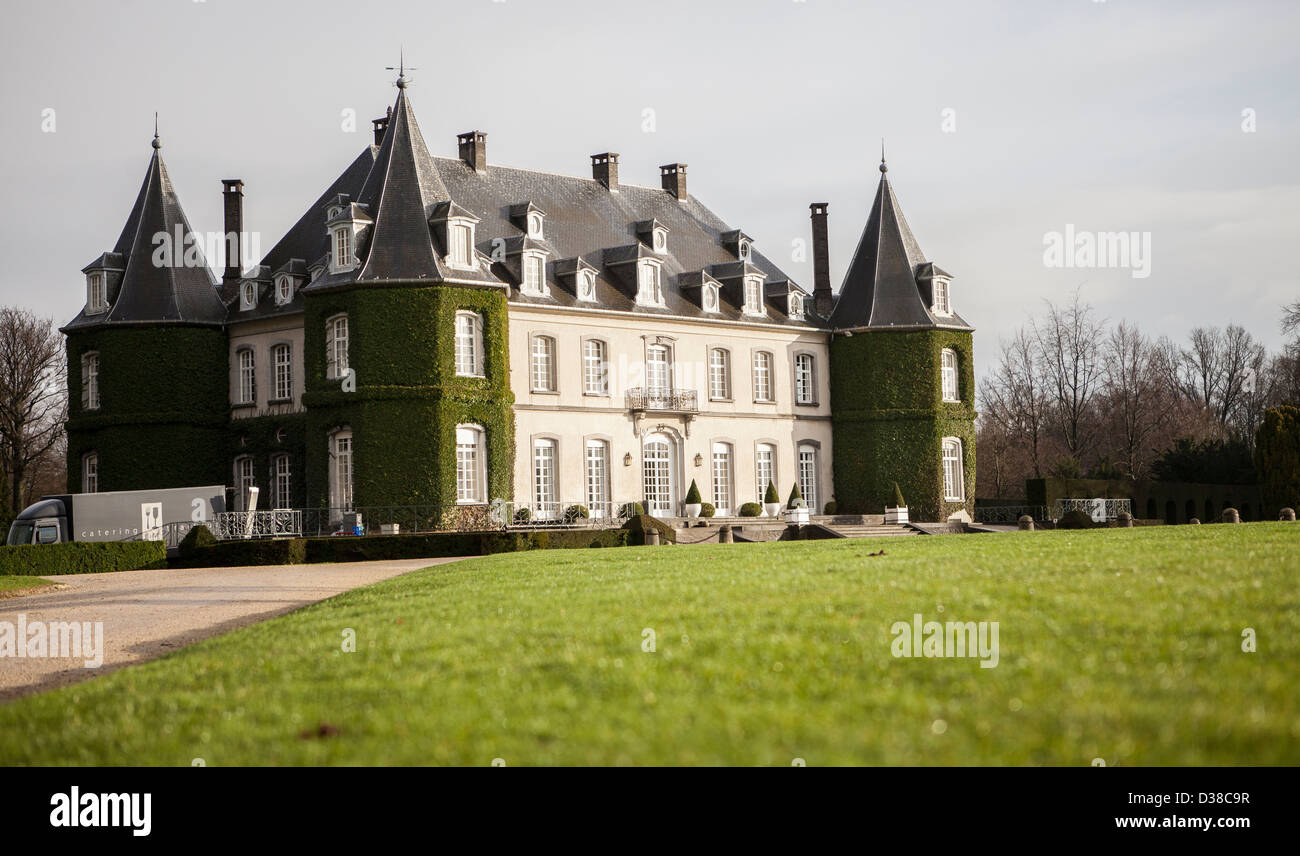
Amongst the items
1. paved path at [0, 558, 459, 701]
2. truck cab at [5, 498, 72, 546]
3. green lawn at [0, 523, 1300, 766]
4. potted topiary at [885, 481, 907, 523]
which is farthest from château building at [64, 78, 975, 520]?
green lawn at [0, 523, 1300, 766]

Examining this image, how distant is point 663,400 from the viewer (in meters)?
38.0

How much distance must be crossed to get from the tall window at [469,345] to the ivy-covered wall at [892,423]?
44.2 feet

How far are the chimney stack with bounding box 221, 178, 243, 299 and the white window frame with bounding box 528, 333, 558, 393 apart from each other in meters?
9.61

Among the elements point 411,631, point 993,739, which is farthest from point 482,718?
point 411,631

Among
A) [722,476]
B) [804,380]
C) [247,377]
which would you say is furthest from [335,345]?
[804,380]

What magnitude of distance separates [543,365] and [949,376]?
556 inches

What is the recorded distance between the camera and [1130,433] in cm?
5578

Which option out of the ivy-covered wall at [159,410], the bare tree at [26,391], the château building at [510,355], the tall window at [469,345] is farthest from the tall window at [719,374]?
the bare tree at [26,391]

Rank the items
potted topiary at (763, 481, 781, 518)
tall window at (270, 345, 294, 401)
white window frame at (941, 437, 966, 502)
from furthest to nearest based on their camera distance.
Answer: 1. white window frame at (941, 437, 966, 502)
2. potted topiary at (763, 481, 781, 518)
3. tall window at (270, 345, 294, 401)

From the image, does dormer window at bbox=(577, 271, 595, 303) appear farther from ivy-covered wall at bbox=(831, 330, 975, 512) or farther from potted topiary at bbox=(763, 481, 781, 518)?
ivy-covered wall at bbox=(831, 330, 975, 512)

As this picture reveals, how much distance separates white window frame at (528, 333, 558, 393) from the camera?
35719 mm
